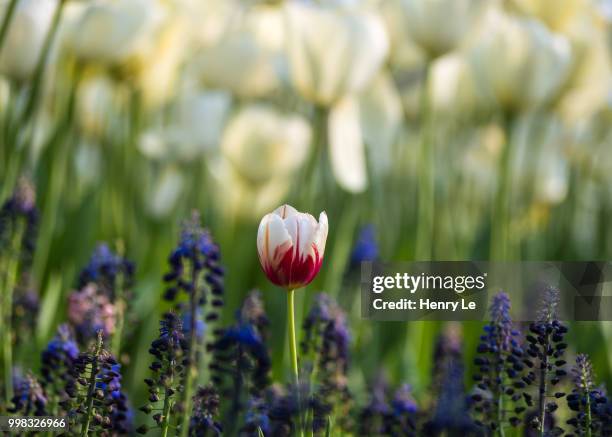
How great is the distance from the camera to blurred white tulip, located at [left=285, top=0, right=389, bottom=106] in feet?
4.89

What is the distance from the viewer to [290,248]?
0.69m

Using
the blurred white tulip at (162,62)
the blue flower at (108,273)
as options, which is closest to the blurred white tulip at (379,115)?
the blurred white tulip at (162,62)

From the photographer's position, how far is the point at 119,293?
960 millimetres

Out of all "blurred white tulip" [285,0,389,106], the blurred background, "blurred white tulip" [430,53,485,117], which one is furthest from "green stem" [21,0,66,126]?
"blurred white tulip" [430,53,485,117]

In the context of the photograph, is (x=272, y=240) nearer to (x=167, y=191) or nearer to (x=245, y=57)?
(x=245, y=57)

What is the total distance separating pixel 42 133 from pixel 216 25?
0.57m

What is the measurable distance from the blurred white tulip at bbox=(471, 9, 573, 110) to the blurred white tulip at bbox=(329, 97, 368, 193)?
28 cm

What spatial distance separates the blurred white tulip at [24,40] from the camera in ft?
4.53

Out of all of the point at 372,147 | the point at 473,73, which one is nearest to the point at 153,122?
the point at 372,147

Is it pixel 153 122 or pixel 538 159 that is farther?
pixel 153 122

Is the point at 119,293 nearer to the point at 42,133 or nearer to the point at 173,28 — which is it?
the point at 173,28

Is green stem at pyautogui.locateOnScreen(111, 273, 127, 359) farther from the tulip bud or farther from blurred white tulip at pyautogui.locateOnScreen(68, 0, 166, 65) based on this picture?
blurred white tulip at pyautogui.locateOnScreen(68, 0, 166, 65)

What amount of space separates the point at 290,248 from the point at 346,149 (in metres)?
0.98

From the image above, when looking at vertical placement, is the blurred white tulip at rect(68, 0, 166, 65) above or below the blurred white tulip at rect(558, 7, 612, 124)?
below
